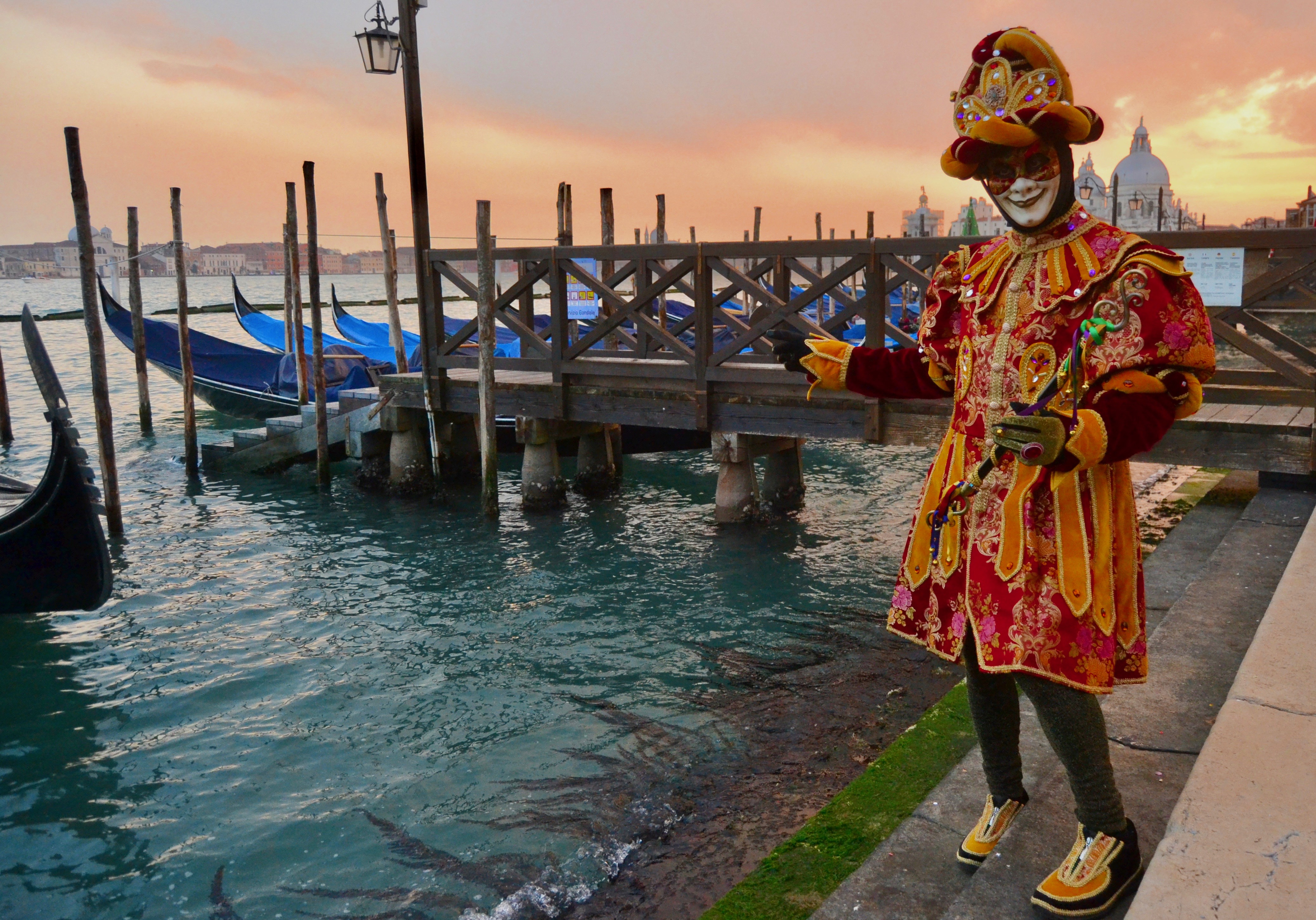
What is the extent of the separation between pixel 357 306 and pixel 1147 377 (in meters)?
50.5

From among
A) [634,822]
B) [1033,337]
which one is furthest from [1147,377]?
[634,822]

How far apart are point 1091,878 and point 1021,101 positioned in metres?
1.40

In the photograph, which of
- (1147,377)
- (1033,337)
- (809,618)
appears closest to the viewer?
(1147,377)

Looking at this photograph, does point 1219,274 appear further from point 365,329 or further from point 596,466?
point 365,329

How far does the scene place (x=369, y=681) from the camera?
5.17m

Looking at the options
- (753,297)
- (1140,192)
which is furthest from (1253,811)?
(1140,192)

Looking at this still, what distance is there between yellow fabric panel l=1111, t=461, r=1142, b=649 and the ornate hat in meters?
0.60

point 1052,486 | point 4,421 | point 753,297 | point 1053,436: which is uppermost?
point 753,297

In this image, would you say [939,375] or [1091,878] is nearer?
[1091,878]

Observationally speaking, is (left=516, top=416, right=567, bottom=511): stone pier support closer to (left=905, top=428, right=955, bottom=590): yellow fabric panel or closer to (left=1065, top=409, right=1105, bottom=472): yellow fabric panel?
(left=905, top=428, right=955, bottom=590): yellow fabric panel

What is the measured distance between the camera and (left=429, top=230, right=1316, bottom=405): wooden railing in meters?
5.18

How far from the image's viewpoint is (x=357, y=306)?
49.3 metres

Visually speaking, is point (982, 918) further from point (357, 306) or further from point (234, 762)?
point (357, 306)

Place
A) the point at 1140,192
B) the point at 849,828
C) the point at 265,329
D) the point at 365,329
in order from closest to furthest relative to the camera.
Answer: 1. the point at 849,828
2. the point at 265,329
3. the point at 365,329
4. the point at 1140,192
